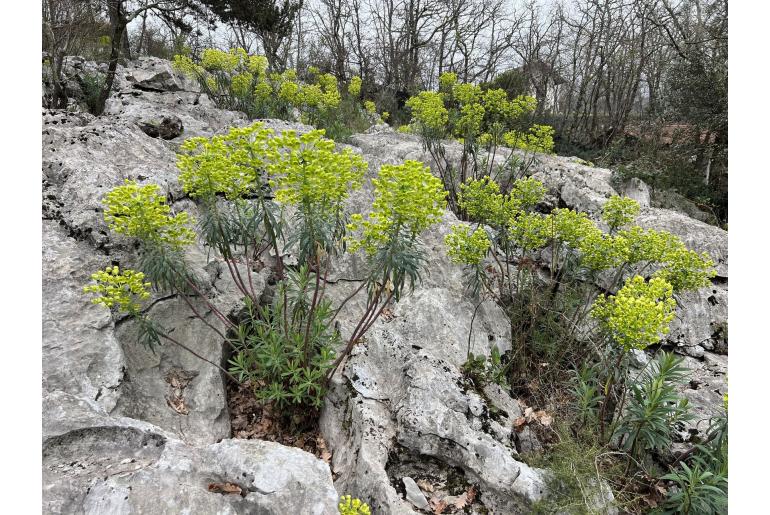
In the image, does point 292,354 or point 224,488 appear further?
point 292,354

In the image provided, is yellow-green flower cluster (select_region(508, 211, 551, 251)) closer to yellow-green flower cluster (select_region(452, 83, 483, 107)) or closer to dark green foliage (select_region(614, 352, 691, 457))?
dark green foliage (select_region(614, 352, 691, 457))

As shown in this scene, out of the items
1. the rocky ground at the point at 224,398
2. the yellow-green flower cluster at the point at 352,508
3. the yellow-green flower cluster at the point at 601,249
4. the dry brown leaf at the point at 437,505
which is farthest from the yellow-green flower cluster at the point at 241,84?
the yellow-green flower cluster at the point at 352,508

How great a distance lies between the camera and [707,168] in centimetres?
1080

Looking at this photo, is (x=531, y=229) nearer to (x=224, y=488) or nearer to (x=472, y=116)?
(x=472, y=116)

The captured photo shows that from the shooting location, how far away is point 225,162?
2.97 m

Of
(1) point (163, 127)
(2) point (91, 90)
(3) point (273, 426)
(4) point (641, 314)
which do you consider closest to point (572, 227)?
(4) point (641, 314)

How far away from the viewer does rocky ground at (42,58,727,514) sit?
249 cm

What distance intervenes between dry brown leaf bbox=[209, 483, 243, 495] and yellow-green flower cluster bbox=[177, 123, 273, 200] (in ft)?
6.42

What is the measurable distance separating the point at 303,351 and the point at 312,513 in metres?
1.38

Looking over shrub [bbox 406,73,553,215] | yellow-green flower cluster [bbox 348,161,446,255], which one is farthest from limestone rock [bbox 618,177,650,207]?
yellow-green flower cluster [bbox 348,161,446,255]

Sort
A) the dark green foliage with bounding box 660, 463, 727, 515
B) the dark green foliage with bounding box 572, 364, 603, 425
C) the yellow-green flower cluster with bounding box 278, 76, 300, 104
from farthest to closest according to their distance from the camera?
the yellow-green flower cluster with bounding box 278, 76, 300, 104, the dark green foliage with bounding box 572, 364, 603, 425, the dark green foliage with bounding box 660, 463, 727, 515

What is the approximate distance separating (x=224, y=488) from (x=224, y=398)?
1384 millimetres

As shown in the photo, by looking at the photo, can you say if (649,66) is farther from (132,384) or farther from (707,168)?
(132,384)

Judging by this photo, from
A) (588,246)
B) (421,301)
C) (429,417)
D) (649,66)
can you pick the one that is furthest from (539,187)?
(649,66)
